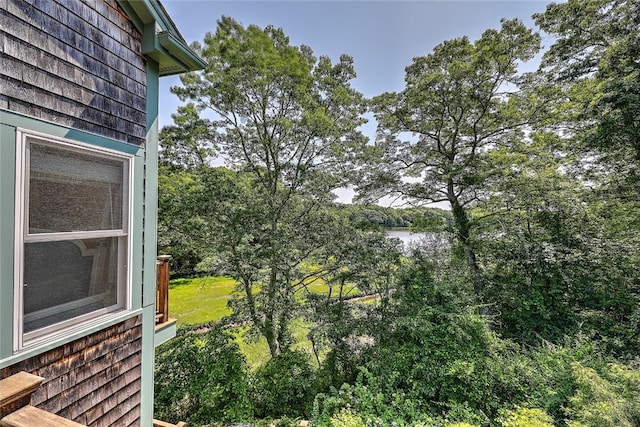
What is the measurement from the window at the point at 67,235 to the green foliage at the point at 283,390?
4.62 m

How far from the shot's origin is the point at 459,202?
8.76 m

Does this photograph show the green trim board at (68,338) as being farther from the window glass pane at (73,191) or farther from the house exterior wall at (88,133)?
the window glass pane at (73,191)

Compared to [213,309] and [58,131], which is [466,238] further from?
[213,309]

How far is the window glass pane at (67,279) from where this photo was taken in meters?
1.62

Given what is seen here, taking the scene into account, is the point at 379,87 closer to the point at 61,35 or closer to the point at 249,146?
the point at 249,146

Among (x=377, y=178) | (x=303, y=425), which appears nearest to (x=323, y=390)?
(x=303, y=425)

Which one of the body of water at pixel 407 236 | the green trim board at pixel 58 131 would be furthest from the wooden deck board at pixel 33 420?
the body of water at pixel 407 236

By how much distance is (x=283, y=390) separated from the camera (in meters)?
5.68

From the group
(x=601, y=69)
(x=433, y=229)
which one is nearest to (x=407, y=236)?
(x=433, y=229)

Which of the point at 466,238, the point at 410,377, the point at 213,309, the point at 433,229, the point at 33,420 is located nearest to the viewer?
the point at 33,420

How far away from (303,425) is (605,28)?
11009mm

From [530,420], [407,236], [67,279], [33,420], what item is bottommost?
[530,420]

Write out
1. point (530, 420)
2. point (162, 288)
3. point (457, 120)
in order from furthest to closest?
point (457, 120), point (530, 420), point (162, 288)

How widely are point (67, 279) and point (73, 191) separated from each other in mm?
639
